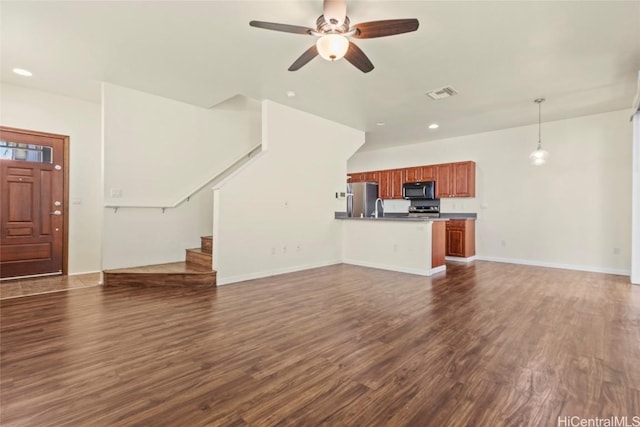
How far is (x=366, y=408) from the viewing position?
165 cm

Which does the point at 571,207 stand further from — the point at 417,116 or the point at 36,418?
the point at 36,418

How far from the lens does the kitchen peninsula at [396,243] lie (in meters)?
5.13

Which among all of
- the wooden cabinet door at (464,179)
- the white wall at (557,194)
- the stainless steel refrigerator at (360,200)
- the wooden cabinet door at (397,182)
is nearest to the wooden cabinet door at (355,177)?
the stainless steel refrigerator at (360,200)

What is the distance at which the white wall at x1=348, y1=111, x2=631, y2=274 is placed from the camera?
5250 mm

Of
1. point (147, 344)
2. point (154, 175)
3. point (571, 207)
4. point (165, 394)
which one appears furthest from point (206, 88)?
point (571, 207)

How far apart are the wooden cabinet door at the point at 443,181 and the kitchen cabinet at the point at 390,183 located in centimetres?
95

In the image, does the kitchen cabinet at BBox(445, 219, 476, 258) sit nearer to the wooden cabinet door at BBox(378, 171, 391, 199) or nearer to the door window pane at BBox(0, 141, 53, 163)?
the wooden cabinet door at BBox(378, 171, 391, 199)

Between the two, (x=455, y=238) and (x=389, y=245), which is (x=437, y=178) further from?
(x=389, y=245)

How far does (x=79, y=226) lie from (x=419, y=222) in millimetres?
5775

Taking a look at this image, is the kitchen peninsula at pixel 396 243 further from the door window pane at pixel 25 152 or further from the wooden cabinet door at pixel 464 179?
the door window pane at pixel 25 152

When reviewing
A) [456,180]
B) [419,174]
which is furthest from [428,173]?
[456,180]

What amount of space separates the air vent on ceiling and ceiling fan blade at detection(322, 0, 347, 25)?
2478 millimetres

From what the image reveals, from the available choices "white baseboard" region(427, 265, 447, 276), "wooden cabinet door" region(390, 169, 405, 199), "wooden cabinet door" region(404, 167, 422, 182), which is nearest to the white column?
"white baseboard" region(427, 265, 447, 276)

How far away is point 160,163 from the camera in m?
4.90
